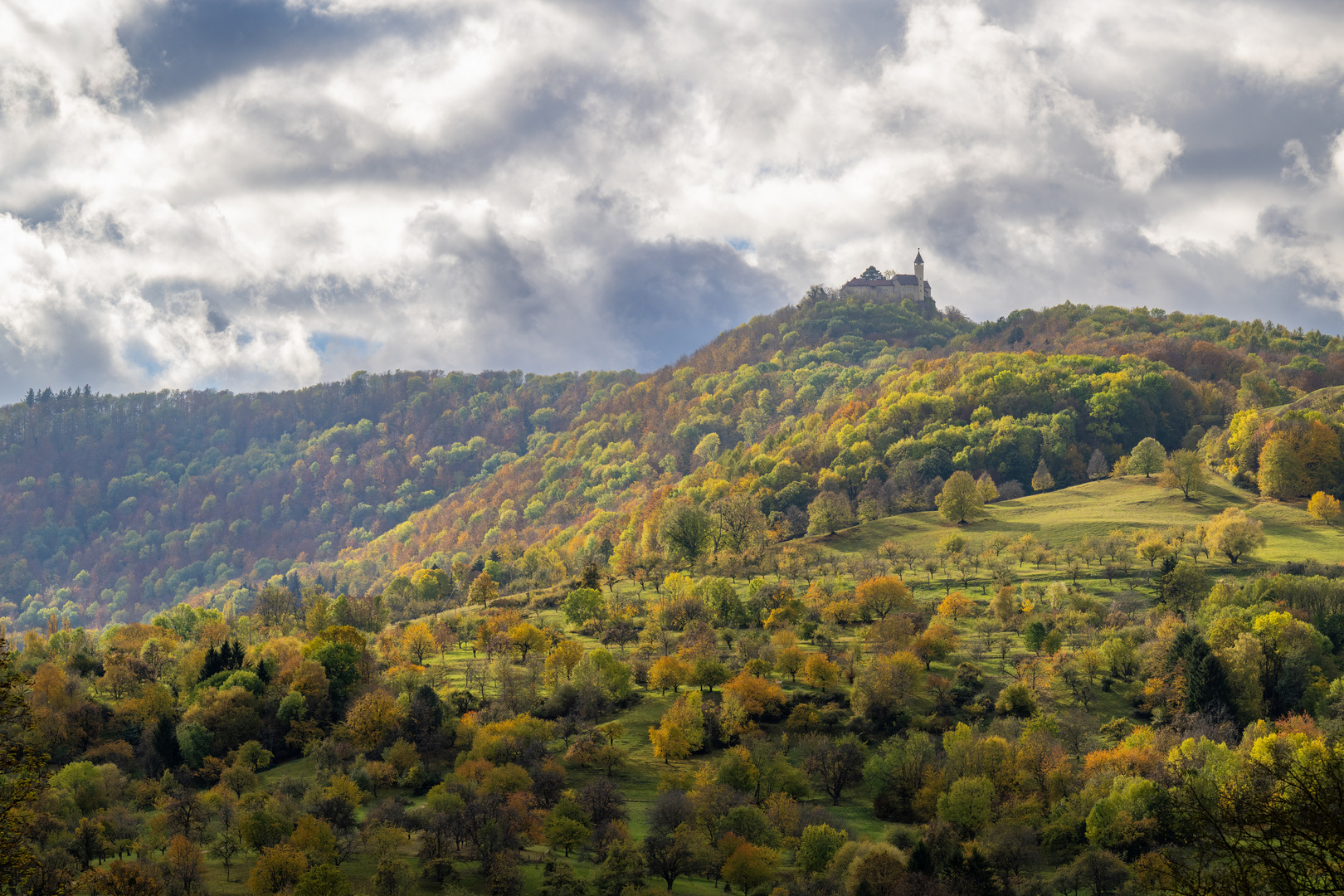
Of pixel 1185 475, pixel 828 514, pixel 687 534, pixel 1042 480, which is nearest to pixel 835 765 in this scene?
pixel 687 534

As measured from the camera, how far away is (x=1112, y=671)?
102 meters

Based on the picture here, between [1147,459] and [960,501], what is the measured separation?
131ft

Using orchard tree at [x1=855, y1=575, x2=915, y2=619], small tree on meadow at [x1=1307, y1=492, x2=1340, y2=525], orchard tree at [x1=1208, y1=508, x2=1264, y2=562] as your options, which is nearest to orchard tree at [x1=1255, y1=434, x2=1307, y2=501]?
small tree on meadow at [x1=1307, y1=492, x2=1340, y2=525]

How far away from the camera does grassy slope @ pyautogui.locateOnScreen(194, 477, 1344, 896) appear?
267 feet

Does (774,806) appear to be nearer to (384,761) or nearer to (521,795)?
(521,795)

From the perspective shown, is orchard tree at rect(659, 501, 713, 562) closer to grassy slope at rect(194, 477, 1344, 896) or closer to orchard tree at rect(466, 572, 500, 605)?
grassy slope at rect(194, 477, 1344, 896)

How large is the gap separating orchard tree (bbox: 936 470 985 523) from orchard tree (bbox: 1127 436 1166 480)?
32929mm

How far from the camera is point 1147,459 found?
176 metres

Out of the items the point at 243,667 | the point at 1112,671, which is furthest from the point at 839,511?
the point at 243,667

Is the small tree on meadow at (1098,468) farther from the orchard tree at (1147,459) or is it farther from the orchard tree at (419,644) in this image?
the orchard tree at (419,644)

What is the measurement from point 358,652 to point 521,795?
42.3m

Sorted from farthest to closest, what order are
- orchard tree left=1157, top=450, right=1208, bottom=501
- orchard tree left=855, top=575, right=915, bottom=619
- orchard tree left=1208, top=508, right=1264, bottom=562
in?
1. orchard tree left=1157, top=450, right=1208, bottom=501
2. orchard tree left=1208, top=508, right=1264, bottom=562
3. orchard tree left=855, top=575, right=915, bottom=619

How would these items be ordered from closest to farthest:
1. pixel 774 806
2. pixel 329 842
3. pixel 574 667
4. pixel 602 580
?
pixel 329 842 < pixel 774 806 < pixel 574 667 < pixel 602 580

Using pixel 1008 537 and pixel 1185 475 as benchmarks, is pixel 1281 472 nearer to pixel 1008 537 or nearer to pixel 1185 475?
pixel 1185 475
